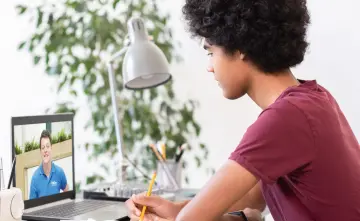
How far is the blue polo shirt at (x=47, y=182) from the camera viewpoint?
148 cm

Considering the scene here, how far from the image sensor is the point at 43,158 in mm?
1485

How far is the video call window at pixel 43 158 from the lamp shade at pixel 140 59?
302 mm

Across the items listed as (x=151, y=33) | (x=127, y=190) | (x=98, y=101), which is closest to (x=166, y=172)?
(x=127, y=190)

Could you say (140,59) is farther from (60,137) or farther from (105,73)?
(105,73)

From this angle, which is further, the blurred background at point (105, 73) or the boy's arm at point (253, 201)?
the blurred background at point (105, 73)

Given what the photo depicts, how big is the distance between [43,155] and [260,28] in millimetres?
735

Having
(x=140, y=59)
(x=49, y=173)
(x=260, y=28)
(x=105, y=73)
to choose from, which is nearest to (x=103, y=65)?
(x=105, y=73)

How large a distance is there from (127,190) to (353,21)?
1.35 meters

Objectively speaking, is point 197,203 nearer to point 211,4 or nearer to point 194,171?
point 211,4

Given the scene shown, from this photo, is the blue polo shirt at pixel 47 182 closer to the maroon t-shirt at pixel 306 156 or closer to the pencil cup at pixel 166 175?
the pencil cup at pixel 166 175

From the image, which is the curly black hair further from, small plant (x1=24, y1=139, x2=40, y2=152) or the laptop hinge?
the laptop hinge

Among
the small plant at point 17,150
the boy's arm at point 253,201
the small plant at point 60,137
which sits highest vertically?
the small plant at point 60,137

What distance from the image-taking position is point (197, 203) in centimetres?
101

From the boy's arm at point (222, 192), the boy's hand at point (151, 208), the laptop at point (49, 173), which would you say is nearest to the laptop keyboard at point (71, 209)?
the laptop at point (49, 173)
